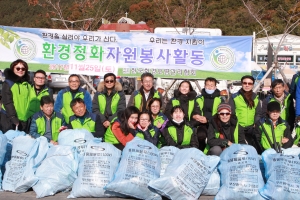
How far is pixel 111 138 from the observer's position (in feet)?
18.2

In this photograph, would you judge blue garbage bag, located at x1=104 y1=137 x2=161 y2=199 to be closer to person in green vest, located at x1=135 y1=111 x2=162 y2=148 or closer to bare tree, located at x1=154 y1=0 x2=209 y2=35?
person in green vest, located at x1=135 y1=111 x2=162 y2=148

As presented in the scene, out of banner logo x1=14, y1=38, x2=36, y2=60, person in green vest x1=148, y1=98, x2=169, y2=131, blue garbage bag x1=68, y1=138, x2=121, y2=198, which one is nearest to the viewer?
blue garbage bag x1=68, y1=138, x2=121, y2=198

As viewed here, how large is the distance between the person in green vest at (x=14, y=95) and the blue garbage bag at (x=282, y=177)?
3.25 m

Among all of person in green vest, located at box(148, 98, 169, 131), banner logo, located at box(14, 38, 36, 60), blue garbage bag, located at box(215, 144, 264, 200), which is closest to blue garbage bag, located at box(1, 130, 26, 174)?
person in green vest, located at box(148, 98, 169, 131)

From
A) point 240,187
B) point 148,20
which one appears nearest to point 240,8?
point 148,20

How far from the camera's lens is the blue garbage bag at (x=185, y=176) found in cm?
453

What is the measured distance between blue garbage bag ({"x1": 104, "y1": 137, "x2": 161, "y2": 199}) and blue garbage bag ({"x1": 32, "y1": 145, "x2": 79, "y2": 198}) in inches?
21.8

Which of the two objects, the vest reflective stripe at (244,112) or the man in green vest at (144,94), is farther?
the man in green vest at (144,94)

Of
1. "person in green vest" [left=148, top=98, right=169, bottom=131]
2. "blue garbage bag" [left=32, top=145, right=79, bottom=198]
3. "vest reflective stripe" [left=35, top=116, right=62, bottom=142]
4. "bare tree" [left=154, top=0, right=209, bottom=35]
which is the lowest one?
"blue garbage bag" [left=32, top=145, right=79, bottom=198]

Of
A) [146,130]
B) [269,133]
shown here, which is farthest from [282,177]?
[146,130]

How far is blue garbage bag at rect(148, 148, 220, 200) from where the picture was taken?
4.53 meters

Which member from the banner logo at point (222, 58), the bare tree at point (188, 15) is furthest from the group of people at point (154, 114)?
the bare tree at point (188, 15)

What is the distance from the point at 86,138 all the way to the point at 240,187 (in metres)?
1.89

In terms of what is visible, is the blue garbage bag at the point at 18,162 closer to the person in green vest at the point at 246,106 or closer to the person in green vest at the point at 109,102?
the person in green vest at the point at 109,102
